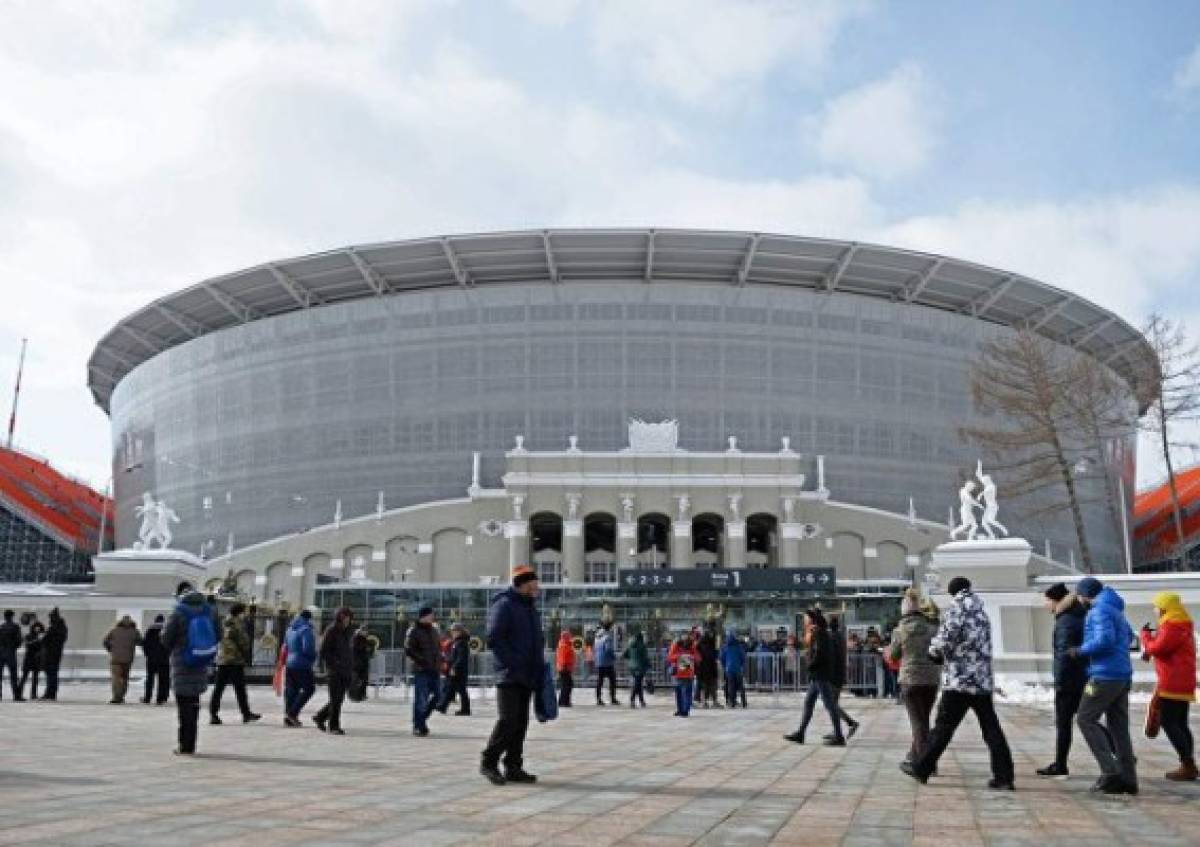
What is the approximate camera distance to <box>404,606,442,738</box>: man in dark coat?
13.1 metres

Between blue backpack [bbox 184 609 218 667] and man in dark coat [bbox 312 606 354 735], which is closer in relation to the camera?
blue backpack [bbox 184 609 218 667]

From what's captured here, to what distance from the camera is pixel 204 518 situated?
68125 millimetres

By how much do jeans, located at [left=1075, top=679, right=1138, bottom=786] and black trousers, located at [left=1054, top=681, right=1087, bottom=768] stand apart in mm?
685

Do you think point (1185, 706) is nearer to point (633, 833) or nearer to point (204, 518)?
point (633, 833)

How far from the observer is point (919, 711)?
919 cm

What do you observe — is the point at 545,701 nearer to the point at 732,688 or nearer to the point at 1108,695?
the point at 1108,695

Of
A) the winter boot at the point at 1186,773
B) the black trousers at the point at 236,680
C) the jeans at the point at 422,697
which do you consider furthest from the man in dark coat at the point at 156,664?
the winter boot at the point at 1186,773

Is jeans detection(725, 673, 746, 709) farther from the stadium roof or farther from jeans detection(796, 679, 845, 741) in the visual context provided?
the stadium roof

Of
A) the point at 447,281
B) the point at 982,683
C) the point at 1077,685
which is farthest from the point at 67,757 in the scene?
the point at 447,281

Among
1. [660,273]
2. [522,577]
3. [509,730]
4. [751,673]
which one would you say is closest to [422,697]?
[522,577]

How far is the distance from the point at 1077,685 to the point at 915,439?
5579 cm

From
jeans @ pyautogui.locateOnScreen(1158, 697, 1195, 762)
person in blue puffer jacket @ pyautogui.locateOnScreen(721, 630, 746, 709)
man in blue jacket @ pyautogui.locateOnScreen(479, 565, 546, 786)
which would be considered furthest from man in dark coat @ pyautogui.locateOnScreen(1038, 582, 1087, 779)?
person in blue puffer jacket @ pyautogui.locateOnScreen(721, 630, 746, 709)

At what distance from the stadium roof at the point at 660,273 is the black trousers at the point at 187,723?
5225cm

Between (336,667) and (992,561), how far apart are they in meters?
17.8
